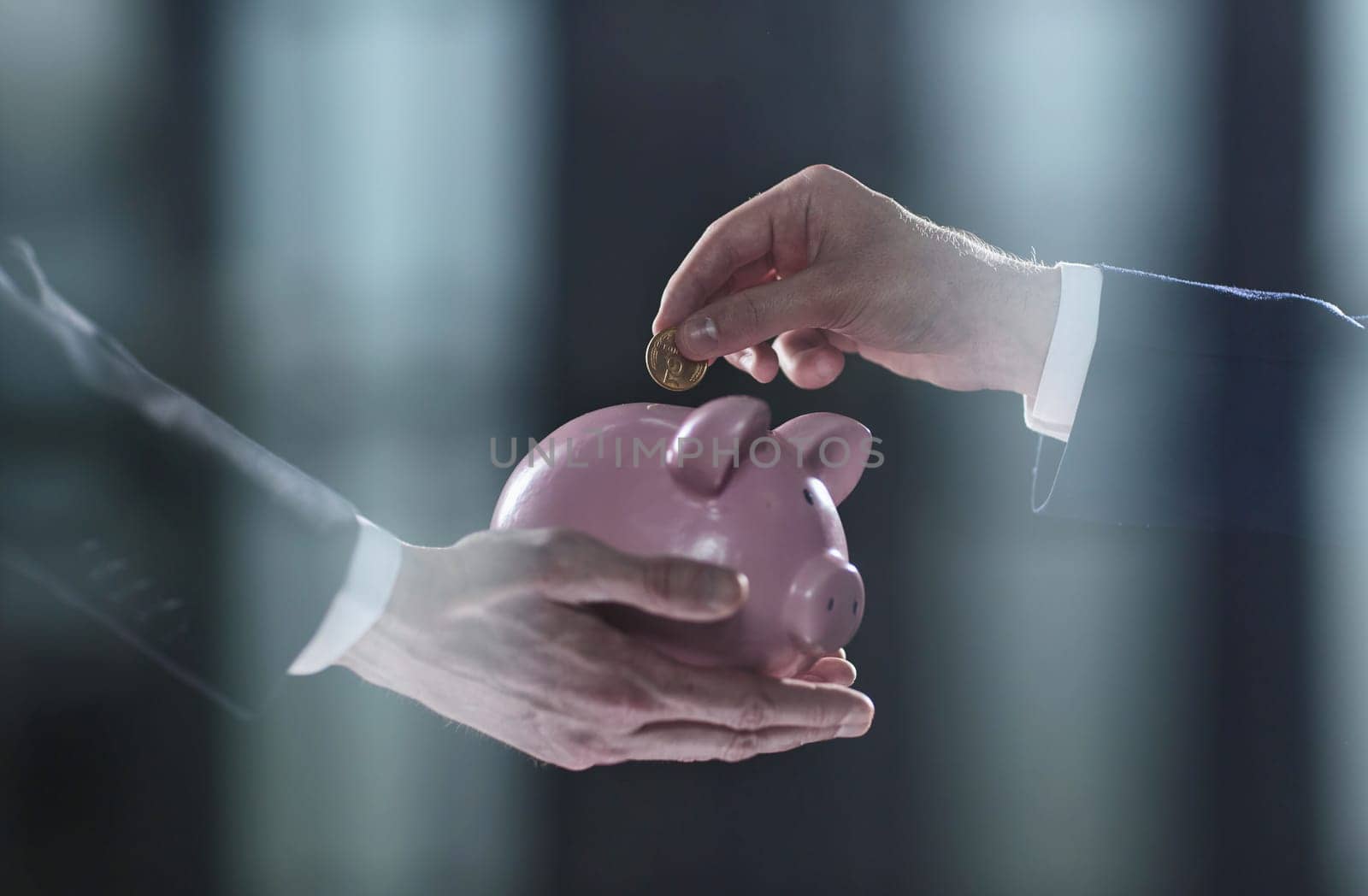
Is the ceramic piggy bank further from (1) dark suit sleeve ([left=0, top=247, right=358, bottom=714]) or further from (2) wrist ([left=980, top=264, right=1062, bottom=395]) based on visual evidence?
(2) wrist ([left=980, top=264, right=1062, bottom=395])

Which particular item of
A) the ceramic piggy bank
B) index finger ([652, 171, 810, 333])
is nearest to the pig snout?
the ceramic piggy bank

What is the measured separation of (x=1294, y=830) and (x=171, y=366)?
2.37 meters

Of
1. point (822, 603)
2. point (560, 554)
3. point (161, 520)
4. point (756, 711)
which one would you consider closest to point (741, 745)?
point (756, 711)

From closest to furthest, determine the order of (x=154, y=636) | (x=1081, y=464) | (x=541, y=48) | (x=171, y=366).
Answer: (x=154, y=636), (x=1081, y=464), (x=171, y=366), (x=541, y=48)

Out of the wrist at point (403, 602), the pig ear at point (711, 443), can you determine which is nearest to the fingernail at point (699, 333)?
the pig ear at point (711, 443)

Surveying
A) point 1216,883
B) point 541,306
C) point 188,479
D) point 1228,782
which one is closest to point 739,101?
point 541,306

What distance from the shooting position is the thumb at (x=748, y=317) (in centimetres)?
127

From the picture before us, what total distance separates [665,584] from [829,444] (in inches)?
12.4

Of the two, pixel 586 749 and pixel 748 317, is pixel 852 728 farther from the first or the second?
pixel 748 317

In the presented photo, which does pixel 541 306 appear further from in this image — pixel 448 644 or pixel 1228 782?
pixel 1228 782

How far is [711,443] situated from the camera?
999mm

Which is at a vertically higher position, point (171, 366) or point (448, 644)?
point (171, 366)

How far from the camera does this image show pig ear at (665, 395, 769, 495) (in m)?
1.00

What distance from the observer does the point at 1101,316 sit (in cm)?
142
